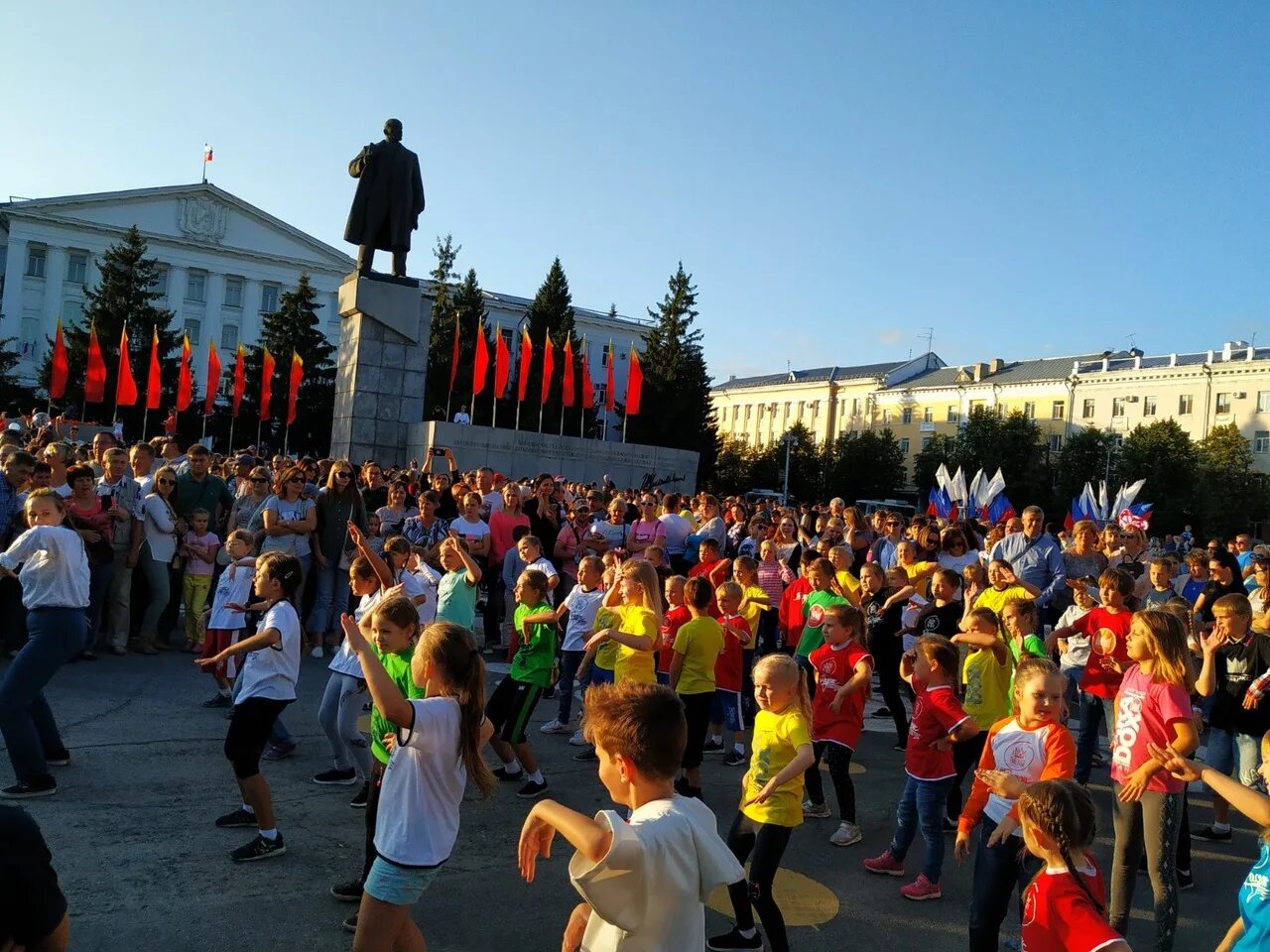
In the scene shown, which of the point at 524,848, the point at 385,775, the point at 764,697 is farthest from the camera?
the point at 764,697

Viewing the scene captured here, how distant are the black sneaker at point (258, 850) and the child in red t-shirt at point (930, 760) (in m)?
3.15

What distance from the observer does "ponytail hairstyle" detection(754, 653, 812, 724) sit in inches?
176

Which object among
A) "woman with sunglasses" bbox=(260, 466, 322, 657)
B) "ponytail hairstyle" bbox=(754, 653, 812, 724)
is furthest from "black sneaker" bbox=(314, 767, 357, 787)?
"woman with sunglasses" bbox=(260, 466, 322, 657)

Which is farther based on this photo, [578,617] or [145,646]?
[145,646]

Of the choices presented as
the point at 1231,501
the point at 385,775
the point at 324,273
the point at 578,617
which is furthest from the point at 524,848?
the point at 324,273

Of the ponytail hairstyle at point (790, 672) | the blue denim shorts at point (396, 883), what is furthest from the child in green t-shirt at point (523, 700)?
the blue denim shorts at point (396, 883)

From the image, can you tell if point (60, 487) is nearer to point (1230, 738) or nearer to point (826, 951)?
point (826, 951)

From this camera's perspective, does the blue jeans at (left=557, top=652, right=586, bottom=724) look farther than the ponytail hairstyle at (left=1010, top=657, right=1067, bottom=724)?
Yes

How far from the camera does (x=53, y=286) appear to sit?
2734 inches

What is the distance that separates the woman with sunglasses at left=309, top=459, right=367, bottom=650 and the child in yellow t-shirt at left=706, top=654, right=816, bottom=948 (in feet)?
22.4

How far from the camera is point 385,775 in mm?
3643

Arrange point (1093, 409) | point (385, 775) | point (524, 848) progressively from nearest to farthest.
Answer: point (524, 848)
point (385, 775)
point (1093, 409)

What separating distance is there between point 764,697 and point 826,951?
1.19 meters

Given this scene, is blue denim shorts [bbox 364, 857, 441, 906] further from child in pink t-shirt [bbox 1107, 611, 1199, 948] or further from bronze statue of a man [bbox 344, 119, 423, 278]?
bronze statue of a man [bbox 344, 119, 423, 278]
